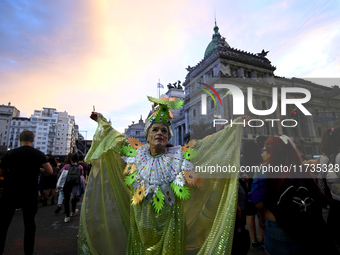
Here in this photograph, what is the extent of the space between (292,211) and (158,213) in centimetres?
135

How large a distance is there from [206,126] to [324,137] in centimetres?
2384

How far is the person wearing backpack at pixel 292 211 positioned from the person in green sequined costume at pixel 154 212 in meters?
0.37

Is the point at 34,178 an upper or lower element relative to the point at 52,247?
upper

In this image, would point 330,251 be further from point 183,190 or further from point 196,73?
point 196,73

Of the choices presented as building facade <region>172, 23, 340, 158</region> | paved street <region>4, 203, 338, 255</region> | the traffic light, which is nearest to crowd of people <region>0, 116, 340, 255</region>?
paved street <region>4, 203, 338, 255</region>

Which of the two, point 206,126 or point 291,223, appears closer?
point 291,223

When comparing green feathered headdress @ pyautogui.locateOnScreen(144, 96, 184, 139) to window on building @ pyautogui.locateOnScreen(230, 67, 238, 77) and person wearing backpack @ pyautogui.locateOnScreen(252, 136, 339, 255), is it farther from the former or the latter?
window on building @ pyautogui.locateOnScreen(230, 67, 238, 77)

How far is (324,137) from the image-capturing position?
2.90 m

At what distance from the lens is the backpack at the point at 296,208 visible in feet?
5.07

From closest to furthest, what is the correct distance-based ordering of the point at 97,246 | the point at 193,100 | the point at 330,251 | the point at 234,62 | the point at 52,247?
the point at 330,251, the point at 97,246, the point at 52,247, the point at 234,62, the point at 193,100

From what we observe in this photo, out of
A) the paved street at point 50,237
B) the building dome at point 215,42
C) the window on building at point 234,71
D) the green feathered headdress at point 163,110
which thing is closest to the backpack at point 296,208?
the green feathered headdress at point 163,110

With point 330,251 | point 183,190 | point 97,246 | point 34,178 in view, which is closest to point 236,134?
point 183,190

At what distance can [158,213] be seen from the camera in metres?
2.15

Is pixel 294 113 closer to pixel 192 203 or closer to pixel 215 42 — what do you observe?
pixel 192 203
